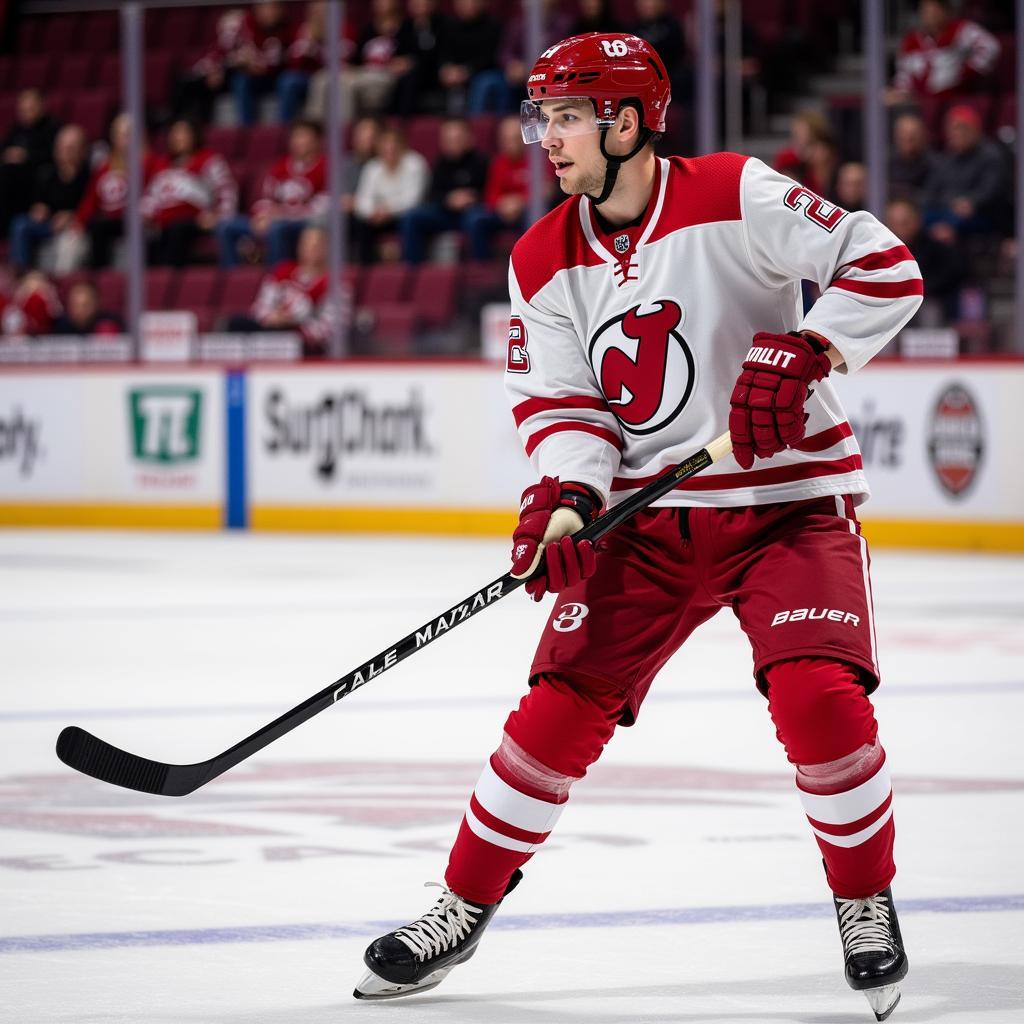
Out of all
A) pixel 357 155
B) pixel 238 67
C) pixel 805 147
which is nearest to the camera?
pixel 805 147

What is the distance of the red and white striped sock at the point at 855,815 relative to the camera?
2.57 meters

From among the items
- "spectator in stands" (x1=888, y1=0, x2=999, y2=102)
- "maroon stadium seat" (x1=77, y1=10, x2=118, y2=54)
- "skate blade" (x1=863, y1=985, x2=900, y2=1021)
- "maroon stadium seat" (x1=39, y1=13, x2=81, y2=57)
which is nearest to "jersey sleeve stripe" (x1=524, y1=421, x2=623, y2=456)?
"skate blade" (x1=863, y1=985, x2=900, y2=1021)

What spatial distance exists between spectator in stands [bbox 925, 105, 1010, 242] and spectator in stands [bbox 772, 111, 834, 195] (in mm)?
480

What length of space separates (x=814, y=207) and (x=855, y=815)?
0.73 m

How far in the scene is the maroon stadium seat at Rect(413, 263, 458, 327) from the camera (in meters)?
9.87

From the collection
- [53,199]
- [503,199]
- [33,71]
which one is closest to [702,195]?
[503,199]

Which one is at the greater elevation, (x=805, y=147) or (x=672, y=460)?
(x=805, y=147)

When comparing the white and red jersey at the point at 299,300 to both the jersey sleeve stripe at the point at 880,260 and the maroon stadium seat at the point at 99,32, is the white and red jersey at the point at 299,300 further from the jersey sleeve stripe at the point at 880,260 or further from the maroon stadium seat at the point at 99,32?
the jersey sleeve stripe at the point at 880,260

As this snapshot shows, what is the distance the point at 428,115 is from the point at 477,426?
1.76 m

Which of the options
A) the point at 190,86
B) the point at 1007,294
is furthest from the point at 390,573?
the point at 190,86

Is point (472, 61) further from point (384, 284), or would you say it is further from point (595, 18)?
point (384, 284)

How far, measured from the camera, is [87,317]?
35.8ft

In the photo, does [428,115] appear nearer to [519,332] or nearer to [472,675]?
[472,675]

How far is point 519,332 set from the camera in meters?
2.91
